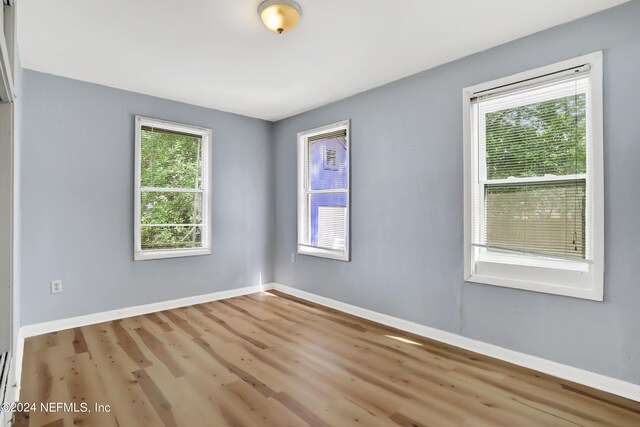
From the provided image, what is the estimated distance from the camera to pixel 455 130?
3.05 m

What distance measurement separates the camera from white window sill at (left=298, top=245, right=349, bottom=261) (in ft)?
13.5

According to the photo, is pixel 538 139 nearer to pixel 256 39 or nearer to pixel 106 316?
pixel 256 39

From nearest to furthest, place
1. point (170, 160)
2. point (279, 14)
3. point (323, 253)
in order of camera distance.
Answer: point (279, 14) < point (170, 160) < point (323, 253)

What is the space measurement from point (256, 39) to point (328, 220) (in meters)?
2.35

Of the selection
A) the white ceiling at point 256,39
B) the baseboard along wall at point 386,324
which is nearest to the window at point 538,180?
the white ceiling at point 256,39

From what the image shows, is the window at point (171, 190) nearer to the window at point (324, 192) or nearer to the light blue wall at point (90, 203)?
the light blue wall at point (90, 203)

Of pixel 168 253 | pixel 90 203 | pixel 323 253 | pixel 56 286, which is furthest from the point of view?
pixel 323 253

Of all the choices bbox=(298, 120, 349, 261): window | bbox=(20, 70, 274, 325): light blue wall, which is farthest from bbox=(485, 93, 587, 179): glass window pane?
bbox=(20, 70, 274, 325): light blue wall

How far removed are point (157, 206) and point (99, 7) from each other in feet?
7.56

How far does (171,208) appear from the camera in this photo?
4.23 metres

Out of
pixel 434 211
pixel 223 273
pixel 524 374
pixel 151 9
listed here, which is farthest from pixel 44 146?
pixel 524 374

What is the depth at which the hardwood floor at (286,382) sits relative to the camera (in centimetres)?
200

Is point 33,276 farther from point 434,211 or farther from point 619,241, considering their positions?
point 619,241

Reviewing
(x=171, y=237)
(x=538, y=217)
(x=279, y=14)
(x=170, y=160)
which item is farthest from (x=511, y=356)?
(x=170, y=160)
